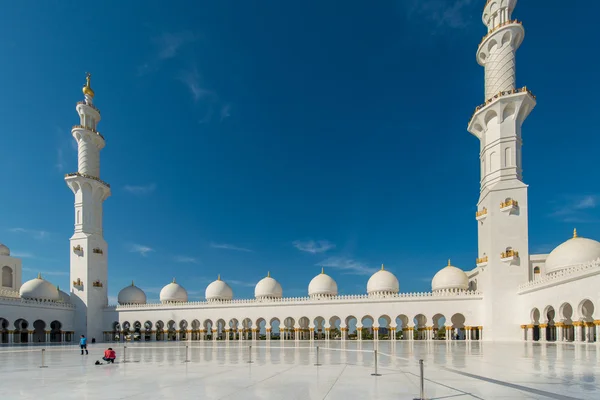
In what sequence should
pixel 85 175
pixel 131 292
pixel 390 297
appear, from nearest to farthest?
pixel 390 297 → pixel 85 175 → pixel 131 292

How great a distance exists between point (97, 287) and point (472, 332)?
3599 cm

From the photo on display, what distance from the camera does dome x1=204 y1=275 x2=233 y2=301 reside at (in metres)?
44.4

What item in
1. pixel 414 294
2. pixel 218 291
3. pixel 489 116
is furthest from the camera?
pixel 218 291

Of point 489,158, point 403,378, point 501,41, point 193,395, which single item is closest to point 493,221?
point 489,158

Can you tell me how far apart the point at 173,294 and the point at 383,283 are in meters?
22.8

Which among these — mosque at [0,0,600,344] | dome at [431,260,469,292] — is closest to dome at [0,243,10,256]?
mosque at [0,0,600,344]

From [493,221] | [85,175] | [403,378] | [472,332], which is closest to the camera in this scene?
[403,378]

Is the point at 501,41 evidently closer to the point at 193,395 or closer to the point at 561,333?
the point at 561,333

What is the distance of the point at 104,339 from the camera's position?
4431 centimetres

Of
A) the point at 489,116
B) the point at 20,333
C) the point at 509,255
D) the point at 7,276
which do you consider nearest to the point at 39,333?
the point at 20,333

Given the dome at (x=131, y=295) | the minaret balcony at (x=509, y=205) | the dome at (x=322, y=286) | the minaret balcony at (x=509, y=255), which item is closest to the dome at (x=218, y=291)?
the dome at (x=131, y=295)

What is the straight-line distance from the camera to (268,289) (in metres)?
42.3

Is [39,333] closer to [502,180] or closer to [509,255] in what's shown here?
[509,255]

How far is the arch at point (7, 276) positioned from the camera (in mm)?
45125
